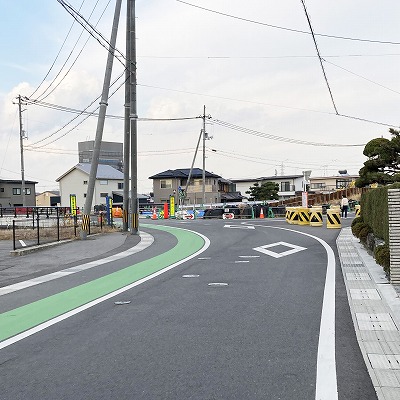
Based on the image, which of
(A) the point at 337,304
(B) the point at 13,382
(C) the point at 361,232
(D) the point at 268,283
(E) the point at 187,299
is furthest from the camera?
(C) the point at 361,232

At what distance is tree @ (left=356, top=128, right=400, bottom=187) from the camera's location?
57.0 ft

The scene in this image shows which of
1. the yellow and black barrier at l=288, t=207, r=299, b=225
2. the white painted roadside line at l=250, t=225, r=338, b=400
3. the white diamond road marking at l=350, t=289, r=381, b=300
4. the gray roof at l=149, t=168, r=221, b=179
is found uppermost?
the gray roof at l=149, t=168, r=221, b=179

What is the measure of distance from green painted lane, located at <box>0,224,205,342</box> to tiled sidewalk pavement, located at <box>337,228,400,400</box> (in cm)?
435

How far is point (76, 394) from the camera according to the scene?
3559 millimetres

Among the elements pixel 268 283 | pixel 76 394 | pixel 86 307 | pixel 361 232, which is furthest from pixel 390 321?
pixel 361 232

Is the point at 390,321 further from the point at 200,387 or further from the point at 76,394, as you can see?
the point at 76,394

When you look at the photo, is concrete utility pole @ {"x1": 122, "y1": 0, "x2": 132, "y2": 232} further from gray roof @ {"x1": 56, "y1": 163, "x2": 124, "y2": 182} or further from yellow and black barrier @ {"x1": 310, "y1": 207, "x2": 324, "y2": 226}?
gray roof @ {"x1": 56, "y1": 163, "x2": 124, "y2": 182}

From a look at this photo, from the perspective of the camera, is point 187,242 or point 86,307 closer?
point 86,307

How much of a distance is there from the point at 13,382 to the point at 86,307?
289cm

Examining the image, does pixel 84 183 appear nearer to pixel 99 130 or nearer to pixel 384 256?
pixel 99 130

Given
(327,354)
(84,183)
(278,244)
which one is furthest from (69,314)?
(84,183)

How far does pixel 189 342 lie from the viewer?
15.8 ft

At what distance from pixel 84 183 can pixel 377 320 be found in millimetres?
66167

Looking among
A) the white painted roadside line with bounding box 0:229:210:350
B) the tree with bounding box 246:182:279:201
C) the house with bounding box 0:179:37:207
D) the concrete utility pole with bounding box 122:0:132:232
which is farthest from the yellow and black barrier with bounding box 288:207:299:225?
the house with bounding box 0:179:37:207
